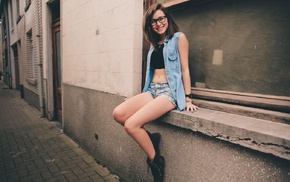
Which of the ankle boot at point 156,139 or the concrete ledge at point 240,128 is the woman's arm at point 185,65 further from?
the ankle boot at point 156,139

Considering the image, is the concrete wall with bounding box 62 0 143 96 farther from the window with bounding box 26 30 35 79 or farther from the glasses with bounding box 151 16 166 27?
the window with bounding box 26 30 35 79

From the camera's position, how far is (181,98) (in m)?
2.02

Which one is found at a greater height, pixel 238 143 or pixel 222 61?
pixel 222 61

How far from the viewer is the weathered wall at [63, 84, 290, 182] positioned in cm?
152

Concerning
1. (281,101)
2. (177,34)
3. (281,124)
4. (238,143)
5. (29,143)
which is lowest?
(29,143)

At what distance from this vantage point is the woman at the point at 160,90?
197 cm

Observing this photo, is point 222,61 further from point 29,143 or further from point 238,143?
point 29,143

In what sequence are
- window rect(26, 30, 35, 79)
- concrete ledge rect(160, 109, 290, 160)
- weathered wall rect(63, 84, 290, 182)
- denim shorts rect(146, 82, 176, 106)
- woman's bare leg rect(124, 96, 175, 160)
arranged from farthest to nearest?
window rect(26, 30, 35, 79) < denim shorts rect(146, 82, 176, 106) < woman's bare leg rect(124, 96, 175, 160) < weathered wall rect(63, 84, 290, 182) < concrete ledge rect(160, 109, 290, 160)

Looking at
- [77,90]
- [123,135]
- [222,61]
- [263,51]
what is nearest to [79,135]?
[77,90]

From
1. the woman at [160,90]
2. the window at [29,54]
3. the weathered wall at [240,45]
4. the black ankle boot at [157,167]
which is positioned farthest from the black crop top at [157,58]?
the window at [29,54]

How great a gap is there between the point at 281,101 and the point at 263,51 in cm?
45

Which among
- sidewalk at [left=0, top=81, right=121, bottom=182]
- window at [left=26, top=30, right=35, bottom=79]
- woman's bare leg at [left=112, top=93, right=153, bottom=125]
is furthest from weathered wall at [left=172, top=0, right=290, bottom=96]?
window at [left=26, top=30, right=35, bottom=79]

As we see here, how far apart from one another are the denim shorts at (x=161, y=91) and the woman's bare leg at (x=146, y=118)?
0.05m

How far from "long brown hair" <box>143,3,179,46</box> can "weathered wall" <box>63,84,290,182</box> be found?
956 mm
